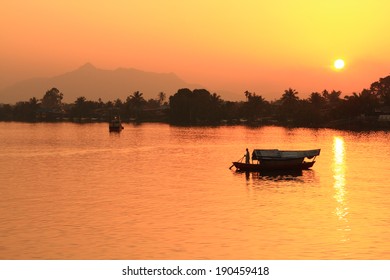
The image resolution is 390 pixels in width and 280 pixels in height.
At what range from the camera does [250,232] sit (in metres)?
36.6

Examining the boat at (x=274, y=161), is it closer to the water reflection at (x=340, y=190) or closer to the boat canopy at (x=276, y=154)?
the boat canopy at (x=276, y=154)

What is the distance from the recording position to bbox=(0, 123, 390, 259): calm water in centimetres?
3259

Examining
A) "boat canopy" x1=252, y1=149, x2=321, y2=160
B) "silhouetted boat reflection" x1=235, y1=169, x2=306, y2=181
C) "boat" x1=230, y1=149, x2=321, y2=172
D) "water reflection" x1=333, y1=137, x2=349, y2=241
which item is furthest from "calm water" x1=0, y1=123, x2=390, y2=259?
"boat canopy" x1=252, y1=149, x2=321, y2=160

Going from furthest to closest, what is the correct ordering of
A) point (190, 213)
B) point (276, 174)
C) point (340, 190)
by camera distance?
point (276, 174) < point (340, 190) < point (190, 213)

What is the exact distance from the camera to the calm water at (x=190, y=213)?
107 feet

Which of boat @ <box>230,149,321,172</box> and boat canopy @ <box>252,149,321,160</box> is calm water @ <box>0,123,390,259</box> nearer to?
boat @ <box>230,149,321,172</box>

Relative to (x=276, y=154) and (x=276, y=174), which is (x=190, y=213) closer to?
(x=276, y=174)

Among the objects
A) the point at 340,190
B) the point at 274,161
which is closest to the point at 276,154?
the point at 274,161

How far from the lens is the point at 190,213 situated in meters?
42.8

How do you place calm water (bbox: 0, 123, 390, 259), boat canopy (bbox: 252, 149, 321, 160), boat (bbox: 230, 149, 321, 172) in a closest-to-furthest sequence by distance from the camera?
calm water (bbox: 0, 123, 390, 259) < boat (bbox: 230, 149, 321, 172) < boat canopy (bbox: 252, 149, 321, 160)

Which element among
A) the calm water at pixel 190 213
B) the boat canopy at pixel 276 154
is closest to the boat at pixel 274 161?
the boat canopy at pixel 276 154

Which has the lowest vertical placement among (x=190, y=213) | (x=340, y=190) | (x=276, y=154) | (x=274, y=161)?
(x=340, y=190)
